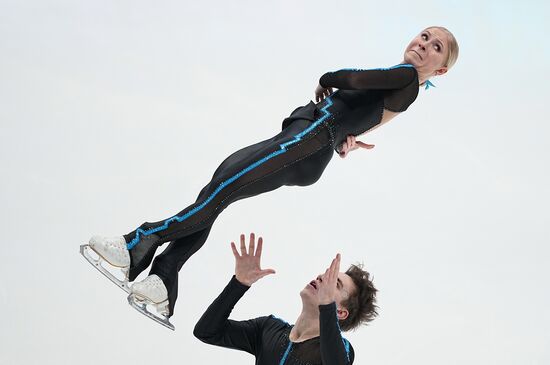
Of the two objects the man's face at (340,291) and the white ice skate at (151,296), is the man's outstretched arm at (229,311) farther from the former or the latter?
the white ice skate at (151,296)

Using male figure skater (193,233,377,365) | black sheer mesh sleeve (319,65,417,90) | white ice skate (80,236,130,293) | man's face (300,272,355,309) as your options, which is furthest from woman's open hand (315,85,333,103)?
A: white ice skate (80,236,130,293)

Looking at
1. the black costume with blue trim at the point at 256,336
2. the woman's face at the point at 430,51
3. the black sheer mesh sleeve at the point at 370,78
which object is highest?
the woman's face at the point at 430,51

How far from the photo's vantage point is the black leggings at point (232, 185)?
3.54 meters

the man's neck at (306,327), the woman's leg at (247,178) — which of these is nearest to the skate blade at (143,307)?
the woman's leg at (247,178)

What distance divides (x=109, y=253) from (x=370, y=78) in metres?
1.31

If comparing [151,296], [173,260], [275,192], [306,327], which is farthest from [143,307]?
[275,192]

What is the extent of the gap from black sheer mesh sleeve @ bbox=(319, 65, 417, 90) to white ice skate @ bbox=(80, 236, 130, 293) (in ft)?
3.64

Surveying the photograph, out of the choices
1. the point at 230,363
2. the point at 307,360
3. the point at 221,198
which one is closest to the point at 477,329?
the point at 230,363

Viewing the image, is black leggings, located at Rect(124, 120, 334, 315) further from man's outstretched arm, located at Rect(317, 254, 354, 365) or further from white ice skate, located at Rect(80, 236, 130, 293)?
man's outstretched arm, located at Rect(317, 254, 354, 365)

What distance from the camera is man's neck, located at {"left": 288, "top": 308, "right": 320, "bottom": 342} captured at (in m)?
3.74

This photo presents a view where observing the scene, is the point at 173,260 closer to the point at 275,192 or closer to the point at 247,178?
the point at 247,178

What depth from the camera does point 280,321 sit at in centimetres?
400

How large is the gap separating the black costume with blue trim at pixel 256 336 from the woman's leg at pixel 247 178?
406 mm

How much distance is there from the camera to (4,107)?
22.7ft
